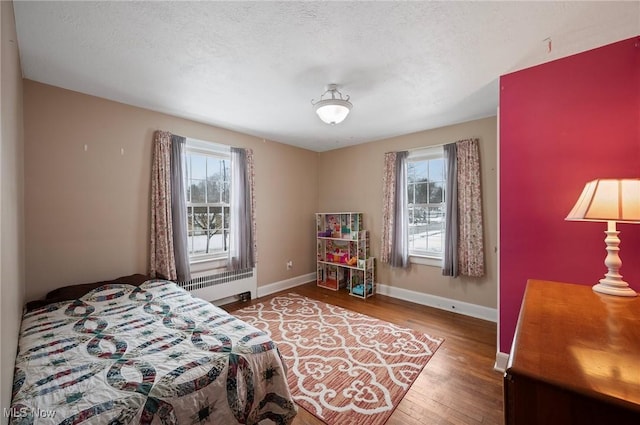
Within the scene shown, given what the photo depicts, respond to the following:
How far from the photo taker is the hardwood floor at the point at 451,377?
170 cm

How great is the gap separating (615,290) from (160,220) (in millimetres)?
3768

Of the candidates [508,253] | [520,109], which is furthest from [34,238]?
[520,109]

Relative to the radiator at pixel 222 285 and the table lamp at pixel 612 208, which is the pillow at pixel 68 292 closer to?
the radiator at pixel 222 285

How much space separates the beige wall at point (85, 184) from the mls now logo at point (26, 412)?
1767mm

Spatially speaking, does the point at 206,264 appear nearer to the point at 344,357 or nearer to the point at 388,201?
the point at 344,357

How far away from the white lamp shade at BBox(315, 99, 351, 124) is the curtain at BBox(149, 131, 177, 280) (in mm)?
1963

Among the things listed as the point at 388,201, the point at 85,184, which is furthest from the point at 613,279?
the point at 85,184

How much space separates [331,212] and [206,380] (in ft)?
12.0

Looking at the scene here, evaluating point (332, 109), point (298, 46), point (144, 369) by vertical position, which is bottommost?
point (144, 369)

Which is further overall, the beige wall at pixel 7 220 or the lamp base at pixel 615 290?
the lamp base at pixel 615 290

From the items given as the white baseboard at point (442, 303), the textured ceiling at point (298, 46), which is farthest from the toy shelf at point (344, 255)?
the textured ceiling at point (298, 46)

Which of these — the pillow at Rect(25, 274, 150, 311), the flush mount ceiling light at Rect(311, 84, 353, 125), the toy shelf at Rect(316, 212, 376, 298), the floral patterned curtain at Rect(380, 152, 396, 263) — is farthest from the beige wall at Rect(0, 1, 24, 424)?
the floral patterned curtain at Rect(380, 152, 396, 263)

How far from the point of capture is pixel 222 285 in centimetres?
357

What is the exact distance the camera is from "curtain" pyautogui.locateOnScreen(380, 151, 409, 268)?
387 cm
